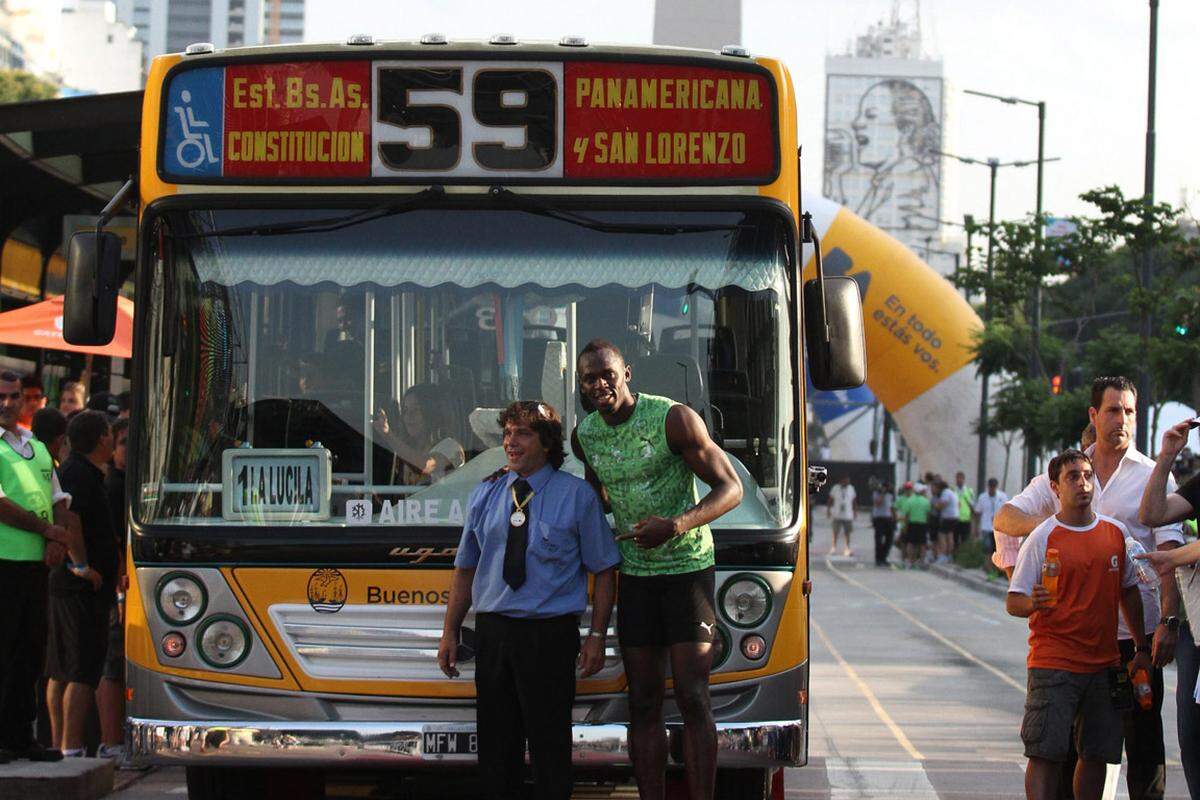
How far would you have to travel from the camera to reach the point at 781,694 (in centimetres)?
689

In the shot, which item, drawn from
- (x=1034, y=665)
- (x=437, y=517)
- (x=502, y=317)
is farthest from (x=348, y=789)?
(x=1034, y=665)

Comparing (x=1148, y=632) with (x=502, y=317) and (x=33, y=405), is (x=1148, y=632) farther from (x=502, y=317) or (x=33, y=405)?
(x=33, y=405)

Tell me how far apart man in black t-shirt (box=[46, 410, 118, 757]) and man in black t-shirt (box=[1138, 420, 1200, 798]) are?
15.3 ft

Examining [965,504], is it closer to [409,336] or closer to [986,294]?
[986,294]

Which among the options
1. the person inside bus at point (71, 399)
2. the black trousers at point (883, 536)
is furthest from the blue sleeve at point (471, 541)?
the black trousers at point (883, 536)

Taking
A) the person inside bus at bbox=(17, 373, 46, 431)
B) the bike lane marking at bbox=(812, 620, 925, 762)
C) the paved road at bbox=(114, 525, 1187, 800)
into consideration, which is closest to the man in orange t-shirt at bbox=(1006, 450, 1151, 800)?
the paved road at bbox=(114, 525, 1187, 800)

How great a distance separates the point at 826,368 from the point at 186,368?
2.27 m

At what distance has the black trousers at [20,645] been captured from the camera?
339 inches

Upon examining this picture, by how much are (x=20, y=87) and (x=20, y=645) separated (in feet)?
193

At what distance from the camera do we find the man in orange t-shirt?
7125 mm

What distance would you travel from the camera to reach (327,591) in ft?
22.4

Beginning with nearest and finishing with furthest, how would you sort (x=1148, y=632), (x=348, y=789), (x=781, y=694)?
(x=781, y=694)
(x=1148, y=632)
(x=348, y=789)

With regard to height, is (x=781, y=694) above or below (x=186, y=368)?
below

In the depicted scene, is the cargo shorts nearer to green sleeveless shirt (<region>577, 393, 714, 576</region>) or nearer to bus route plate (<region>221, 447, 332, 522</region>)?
green sleeveless shirt (<region>577, 393, 714, 576</region>)
